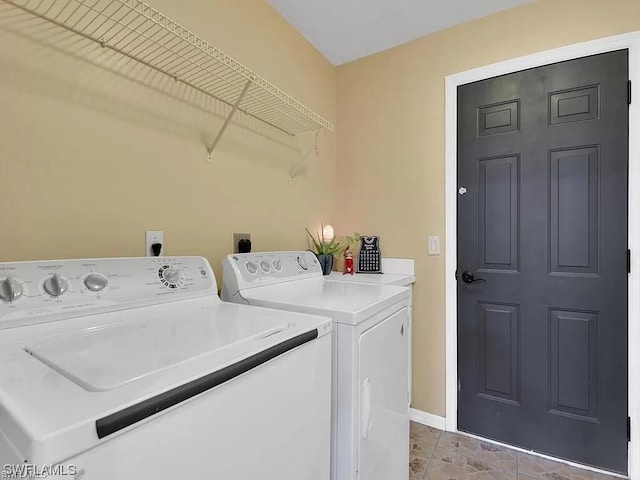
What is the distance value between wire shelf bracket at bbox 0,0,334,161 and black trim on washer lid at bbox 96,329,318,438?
39.1 inches

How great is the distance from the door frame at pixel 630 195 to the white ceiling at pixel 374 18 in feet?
1.13

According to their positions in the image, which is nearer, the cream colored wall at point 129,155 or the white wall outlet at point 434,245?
the cream colored wall at point 129,155

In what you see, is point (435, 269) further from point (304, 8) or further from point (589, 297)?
point (304, 8)

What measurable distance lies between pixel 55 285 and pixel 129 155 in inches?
23.2

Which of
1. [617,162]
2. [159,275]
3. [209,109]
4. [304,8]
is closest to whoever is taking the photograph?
[159,275]

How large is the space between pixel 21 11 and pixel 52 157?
434mm

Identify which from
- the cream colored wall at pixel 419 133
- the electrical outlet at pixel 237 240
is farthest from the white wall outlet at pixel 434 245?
the electrical outlet at pixel 237 240

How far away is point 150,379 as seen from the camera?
1.90 feet

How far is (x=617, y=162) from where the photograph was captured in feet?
5.61

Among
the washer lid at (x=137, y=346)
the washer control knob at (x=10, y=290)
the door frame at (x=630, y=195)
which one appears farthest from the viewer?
the door frame at (x=630, y=195)

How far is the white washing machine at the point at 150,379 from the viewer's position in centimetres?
47

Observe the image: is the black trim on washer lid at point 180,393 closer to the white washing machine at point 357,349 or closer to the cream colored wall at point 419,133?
the white washing machine at point 357,349

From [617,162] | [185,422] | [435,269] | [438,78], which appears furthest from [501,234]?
[185,422]

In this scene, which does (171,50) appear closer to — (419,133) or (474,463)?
(419,133)
